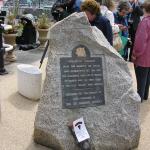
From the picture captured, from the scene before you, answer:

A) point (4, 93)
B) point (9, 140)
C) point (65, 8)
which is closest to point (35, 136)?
point (9, 140)

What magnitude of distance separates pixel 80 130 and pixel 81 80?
630 millimetres

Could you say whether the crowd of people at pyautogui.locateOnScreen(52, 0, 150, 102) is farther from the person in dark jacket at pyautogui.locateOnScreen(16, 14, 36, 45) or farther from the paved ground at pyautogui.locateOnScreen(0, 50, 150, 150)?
the person in dark jacket at pyautogui.locateOnScreen(16, 14, 36, 45)

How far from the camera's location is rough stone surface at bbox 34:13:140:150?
16.7ft

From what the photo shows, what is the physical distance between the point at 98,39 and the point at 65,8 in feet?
16.6

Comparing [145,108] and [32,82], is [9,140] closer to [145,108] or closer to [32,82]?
[32,82]

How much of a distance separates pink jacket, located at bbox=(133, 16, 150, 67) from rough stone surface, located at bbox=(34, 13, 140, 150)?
52.2 inches

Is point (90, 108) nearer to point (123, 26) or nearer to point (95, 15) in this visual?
point (95, 15)

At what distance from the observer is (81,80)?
5.25 metres

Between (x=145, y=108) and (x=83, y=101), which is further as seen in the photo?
(x=145, y=108)

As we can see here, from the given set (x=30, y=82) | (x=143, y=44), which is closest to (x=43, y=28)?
(x=30, y=82)

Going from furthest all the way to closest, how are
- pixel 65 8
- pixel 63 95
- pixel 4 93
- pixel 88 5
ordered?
pixel 65 8
pixel 4 93
pixel 88 5
pixel 63 95

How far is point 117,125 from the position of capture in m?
5.21

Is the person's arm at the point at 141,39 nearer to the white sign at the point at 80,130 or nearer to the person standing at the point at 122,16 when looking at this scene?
the white sign at the point at 80,130

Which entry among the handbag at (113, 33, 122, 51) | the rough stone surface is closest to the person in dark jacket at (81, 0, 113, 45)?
the rough stone surface
